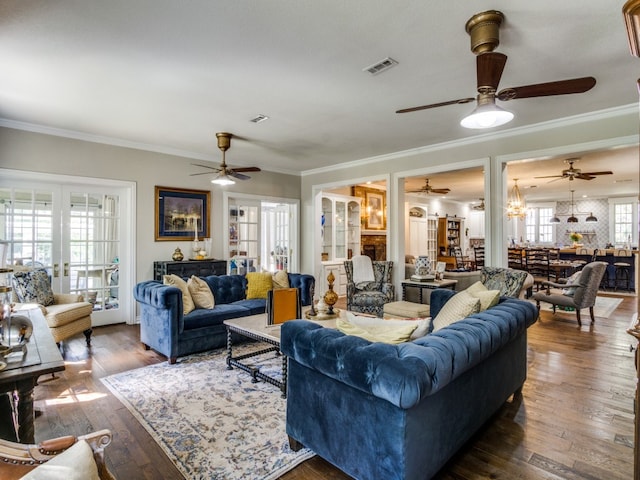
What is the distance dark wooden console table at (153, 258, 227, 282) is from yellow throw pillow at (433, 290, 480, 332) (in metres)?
3.97

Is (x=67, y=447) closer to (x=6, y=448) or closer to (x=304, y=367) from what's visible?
(x=6, y=448)

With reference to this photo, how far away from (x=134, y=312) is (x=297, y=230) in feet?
11.0

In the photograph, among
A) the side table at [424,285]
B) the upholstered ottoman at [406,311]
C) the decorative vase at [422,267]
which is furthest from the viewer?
the decorative vase at [422,267]

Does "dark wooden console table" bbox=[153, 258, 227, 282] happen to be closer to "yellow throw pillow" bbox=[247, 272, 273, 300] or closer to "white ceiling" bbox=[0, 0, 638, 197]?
"yellow throw pillow" bbox=[247, 272, 273, 300]

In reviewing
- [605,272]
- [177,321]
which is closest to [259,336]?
[177,321]

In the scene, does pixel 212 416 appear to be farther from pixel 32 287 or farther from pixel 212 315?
pixel 32 287

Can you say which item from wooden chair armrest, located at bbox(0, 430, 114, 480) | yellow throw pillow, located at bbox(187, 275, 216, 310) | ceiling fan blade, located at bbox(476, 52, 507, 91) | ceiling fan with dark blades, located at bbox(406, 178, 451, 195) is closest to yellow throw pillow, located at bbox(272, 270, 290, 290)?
yellow throw pillow, located at bbox(187, 275, 216, 310)

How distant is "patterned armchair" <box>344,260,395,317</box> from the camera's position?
5.36m

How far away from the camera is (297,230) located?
A: 7301mm

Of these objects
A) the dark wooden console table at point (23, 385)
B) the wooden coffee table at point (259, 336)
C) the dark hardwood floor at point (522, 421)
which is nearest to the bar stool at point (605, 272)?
the dark hardwood floor at point (522, 421)

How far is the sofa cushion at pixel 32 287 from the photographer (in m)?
3.78

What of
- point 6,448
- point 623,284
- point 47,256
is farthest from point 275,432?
point 623,284

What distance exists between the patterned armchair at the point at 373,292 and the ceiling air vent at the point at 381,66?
11.1 feet

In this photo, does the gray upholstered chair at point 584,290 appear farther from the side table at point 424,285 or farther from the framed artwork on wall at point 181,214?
the framed artwork on wall at point 181,214
